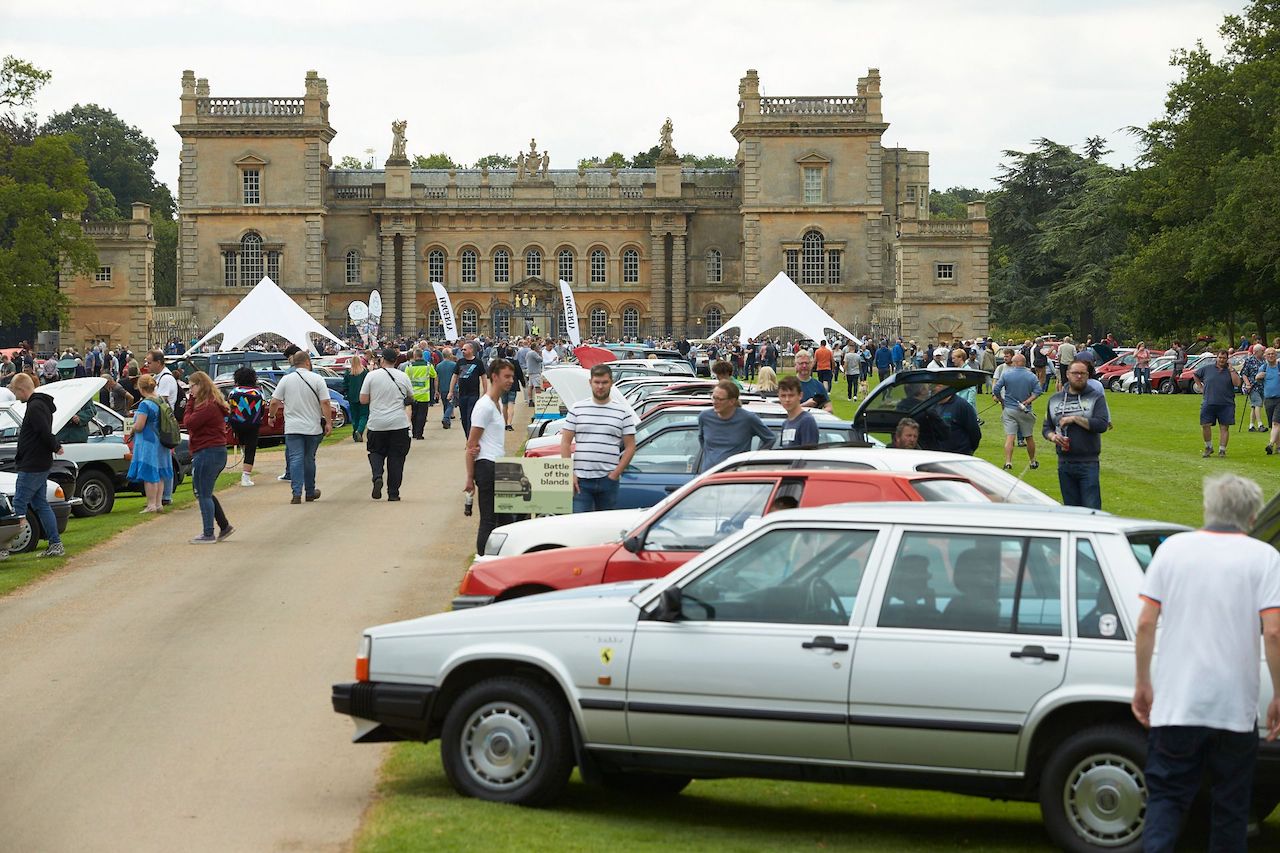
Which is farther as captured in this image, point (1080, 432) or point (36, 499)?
point (36, 499)

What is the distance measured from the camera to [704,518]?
11242mm

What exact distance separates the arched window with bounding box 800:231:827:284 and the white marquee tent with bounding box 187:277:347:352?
180 ft

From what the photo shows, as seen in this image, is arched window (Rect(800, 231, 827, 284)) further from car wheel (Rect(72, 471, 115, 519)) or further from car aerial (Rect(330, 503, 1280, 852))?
car aerial (Rect(330, 503, 1280, 852))

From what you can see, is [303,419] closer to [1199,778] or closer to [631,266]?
[1199,778]

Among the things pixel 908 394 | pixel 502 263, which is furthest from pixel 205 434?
pixel 502 263

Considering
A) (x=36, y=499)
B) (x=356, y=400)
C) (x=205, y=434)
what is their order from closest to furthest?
1. (x=36, y=499)
2. (x=205, y=434)
3. (x=356, y=400)

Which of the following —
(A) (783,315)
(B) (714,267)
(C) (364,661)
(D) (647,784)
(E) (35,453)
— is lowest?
(D) (647,784)

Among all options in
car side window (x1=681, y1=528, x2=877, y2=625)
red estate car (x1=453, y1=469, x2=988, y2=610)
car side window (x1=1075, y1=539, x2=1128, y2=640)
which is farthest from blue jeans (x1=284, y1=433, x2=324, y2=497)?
car side window (x1=1075, y1=539, x2=1128, y2=640)

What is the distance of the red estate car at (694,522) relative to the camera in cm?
1090

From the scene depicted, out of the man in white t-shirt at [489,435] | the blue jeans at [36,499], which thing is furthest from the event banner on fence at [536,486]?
the blue jeans at [36,499]

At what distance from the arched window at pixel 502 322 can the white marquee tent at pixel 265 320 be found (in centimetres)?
5364

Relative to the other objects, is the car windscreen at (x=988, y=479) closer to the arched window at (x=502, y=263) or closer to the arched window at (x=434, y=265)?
the arched window at (x=502, y=263)

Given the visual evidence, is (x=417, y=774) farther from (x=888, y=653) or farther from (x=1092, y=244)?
(x=1092, y=244)

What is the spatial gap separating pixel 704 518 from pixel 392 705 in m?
3.17
